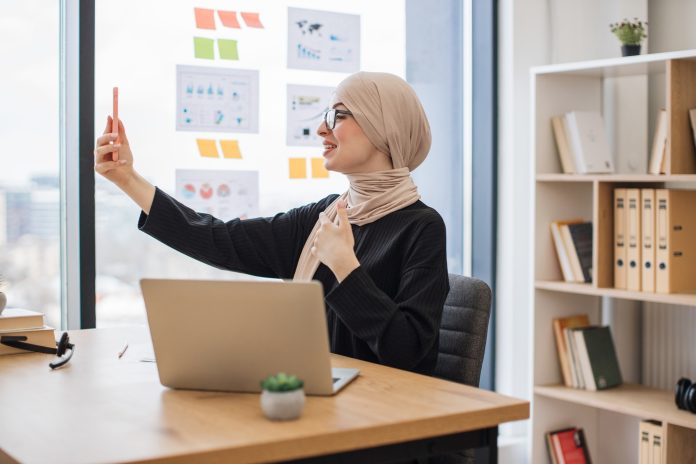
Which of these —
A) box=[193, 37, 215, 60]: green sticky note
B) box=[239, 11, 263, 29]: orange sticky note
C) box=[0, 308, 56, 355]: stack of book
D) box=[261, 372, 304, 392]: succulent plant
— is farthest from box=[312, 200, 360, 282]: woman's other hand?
box=[239, 11, 263, 29]: orange sticky note

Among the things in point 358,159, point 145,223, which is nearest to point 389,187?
point 358,159

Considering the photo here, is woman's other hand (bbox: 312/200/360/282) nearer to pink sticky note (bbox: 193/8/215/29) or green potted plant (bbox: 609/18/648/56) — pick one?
Result: pink sticky note (bbox: 193/8/215/29)

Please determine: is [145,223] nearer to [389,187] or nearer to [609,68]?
[389,187]

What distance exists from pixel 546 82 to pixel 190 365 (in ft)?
7.33

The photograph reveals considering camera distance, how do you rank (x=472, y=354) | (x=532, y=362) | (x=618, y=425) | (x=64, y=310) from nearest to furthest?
1. (x=472, y=354)
2. (x=64, y=310)
3. (x=532, y=362)
4. (x=618, y=425)

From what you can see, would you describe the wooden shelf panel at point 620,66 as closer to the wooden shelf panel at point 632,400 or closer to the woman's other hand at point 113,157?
the wooden shelf panel at point 632,400

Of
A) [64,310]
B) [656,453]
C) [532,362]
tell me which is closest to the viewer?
[64,310]

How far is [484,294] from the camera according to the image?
77.8 inches

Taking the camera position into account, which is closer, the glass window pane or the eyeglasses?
the eyeglasses

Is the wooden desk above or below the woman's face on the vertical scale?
below

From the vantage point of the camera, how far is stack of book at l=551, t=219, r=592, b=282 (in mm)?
3287

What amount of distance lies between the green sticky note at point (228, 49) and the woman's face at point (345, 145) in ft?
3.42

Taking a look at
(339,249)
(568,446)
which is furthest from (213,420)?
(568,446)

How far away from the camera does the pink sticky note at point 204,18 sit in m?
3.05
